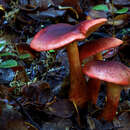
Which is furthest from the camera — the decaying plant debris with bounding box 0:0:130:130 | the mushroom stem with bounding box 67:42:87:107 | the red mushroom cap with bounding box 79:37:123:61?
the mushroom stem with bounding box 67:42:87:107

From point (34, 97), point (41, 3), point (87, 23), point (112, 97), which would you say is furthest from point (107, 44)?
point (41, 3)

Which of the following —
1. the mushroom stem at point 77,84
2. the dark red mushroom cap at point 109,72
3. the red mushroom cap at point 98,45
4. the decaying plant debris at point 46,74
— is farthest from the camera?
the mushroom stem at point 77,84

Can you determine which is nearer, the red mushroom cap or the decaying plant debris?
the decaying plant debris

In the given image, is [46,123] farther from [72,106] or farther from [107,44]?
[107,44]

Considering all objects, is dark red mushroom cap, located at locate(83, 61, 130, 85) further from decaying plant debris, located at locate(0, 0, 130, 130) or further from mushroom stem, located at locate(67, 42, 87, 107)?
mushroom stem, located at locate(67, 42, 87, 107)

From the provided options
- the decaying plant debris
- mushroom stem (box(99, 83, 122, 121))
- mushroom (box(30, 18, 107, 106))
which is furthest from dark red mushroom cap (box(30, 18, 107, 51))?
mushroom stem (box(99, 83, 122, 121))

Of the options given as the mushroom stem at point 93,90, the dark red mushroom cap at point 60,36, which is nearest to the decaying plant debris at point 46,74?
the mushroom stem at point 93,90

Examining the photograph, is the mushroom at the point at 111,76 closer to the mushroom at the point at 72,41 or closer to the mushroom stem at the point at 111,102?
the mushroom stem at the point at 111,102

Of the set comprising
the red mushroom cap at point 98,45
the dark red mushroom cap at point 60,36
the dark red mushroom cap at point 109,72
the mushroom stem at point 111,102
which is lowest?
the mushroom stem at point 111,102

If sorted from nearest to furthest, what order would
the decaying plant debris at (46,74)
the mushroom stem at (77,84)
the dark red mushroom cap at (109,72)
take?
1. the dark red mushroom cap at (109,72)
2. the decaying plant debris at (46,74)
3. the mushroom stem at (77,84)
